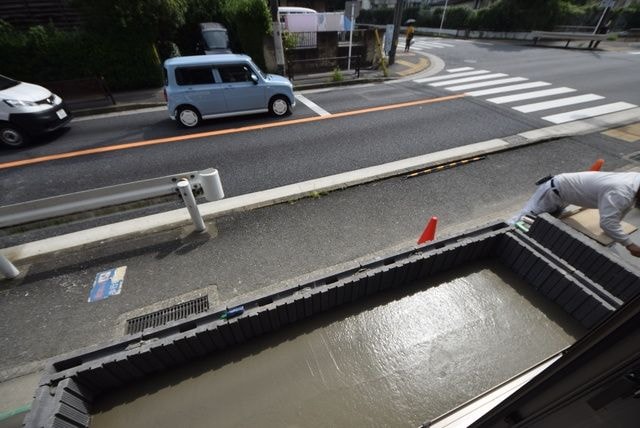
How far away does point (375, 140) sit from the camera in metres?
7.77

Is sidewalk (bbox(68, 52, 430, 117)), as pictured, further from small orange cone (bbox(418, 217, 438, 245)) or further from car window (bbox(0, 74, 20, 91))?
small orange cone (bbox(418, 217, 438, 245))

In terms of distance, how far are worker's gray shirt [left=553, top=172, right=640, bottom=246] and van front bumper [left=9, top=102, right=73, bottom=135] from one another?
11.8m

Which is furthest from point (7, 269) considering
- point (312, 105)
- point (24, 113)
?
point (312, 105)

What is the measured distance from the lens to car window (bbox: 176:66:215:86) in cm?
790

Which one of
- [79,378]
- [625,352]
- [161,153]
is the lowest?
[161,153]

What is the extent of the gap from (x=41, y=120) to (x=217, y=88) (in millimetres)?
4746

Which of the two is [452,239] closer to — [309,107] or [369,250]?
[369,250]

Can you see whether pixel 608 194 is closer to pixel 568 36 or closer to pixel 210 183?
pixel 210 183

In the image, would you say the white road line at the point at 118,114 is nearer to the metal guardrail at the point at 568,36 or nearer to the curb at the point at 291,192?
the curb at the point at 291,192

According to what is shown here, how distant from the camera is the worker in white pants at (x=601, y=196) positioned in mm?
3141

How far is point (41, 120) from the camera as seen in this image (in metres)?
7.54

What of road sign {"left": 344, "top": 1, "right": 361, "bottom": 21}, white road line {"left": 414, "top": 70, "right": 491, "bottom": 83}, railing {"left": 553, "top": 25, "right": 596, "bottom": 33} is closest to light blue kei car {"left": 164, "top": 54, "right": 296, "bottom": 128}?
road sign {"left": 344, "top": 1, "right": 361, "bottom": 21}

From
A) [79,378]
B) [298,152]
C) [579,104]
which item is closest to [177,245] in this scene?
[79,378]

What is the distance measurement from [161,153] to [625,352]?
861cm
